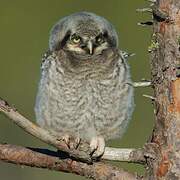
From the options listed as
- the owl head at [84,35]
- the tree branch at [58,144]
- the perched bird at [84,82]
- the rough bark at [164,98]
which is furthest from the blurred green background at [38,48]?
the rough bark at [164,98]

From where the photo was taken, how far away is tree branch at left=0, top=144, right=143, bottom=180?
5.57 metres

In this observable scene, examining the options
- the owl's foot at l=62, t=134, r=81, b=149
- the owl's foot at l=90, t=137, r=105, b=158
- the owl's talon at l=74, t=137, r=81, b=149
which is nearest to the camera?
the owl's foot at l=90, t=137, r=105, b=158

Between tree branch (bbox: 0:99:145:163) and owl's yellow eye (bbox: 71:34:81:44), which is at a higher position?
owl's yellow eye (bbox: 71:34:81:44)

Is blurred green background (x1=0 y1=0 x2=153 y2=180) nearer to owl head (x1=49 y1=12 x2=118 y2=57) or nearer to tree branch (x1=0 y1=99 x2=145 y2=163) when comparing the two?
owl head (x1=49 y1=12 x2=118 y2=57)

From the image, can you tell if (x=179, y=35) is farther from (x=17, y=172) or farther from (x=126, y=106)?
(x=17, y=172)

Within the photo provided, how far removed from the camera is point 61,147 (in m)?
5.39

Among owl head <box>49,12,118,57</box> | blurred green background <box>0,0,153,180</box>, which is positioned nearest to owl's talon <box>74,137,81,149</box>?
owl head <box>49,12,118,57</box>

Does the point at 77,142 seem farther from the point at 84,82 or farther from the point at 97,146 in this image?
the point at 84,82

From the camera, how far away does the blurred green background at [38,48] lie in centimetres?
1122

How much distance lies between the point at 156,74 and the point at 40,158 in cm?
113

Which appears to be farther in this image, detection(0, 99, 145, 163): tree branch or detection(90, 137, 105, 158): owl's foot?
detection(90, 137, 105, 158): owl's foot

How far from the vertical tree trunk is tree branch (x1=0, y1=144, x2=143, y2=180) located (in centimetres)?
44

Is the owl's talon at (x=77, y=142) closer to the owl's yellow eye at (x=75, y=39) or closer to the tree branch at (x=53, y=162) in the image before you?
the tree branch at (x=53, y=162)

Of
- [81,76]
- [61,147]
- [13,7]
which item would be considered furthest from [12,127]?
[13,7]
